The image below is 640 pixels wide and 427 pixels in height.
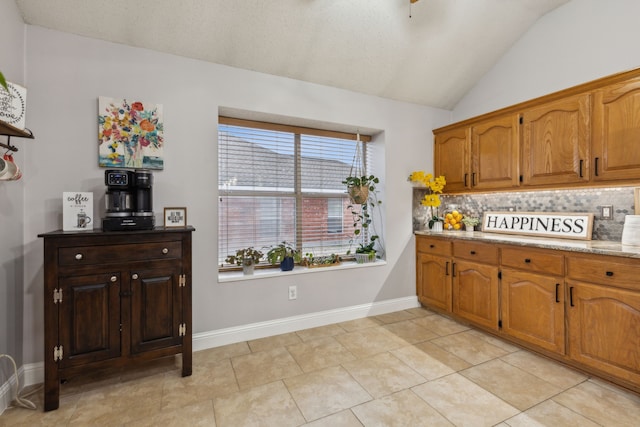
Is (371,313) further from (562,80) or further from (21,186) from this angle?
(21,186)

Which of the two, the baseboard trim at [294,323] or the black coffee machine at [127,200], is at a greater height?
the black coffee machine at [127,200]

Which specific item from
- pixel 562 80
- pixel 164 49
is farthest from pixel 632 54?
pixel 164 49

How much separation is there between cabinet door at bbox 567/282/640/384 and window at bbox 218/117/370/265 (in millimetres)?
2114

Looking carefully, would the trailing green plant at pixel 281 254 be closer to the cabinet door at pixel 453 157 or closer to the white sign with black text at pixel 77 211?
the white sign with black text at pixel 77 211

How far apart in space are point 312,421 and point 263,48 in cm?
283

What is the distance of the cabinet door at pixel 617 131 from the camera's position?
2.06 metres

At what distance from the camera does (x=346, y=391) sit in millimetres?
1940

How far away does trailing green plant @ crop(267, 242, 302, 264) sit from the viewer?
2.91 meters

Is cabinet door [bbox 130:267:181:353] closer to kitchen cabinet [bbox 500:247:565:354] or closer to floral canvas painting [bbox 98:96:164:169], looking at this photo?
floral canvas painting [bbox 98:96:164:169]

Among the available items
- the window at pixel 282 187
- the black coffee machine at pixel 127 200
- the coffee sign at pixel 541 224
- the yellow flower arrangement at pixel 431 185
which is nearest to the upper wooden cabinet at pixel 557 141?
the yellow flower arrangement at pixel 431 185

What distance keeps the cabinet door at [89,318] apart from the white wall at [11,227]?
40cm

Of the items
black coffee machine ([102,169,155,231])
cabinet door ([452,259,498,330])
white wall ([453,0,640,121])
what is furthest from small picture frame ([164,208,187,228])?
white wall ([453,0,640,121])

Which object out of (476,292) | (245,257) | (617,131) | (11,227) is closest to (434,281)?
(476,292)

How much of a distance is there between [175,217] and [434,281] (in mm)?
2766
